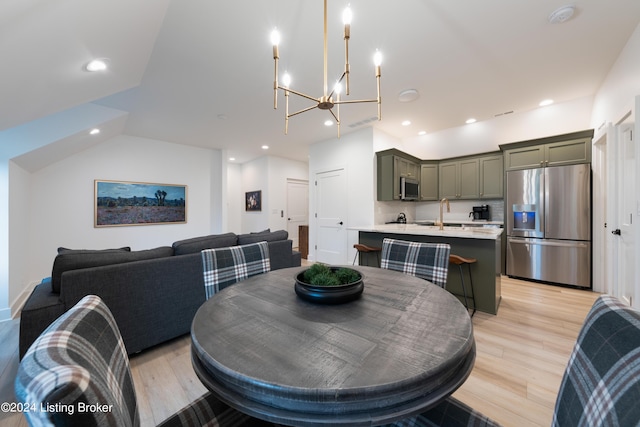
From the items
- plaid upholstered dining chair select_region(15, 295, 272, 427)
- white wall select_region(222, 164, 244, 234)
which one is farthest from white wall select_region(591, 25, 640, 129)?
white wall select_region(222, 164, 244, 234)

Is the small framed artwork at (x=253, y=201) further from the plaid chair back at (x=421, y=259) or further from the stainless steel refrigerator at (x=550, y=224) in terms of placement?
the stainless steel refrigerator at (x=550, y=224)

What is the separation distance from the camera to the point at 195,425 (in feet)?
2.70

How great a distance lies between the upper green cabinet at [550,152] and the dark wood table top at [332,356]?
4.07 m

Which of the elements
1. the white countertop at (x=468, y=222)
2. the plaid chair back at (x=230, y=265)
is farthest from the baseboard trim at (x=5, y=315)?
the white countertop at (x=468, y=222)

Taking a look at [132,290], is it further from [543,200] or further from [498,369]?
[543,200]

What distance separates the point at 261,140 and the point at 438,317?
16.5 ft

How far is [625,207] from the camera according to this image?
2.52 metres

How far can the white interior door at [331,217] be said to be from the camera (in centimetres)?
495

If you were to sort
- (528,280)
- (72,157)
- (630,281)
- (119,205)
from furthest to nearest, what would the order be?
1. (119,205)
2. (72,157)
3. (528,280)
4. (630,281)

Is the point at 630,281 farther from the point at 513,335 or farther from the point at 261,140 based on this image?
the point at 261,140

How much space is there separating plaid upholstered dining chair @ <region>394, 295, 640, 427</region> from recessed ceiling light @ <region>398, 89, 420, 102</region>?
313 centimetres

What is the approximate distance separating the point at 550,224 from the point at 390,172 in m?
2.43

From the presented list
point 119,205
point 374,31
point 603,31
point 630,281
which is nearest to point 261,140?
point 119,205

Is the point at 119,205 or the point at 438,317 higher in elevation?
the point at 119,205
